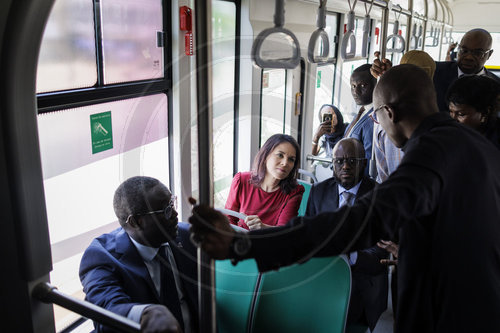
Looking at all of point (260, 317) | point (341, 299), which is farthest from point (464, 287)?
point (260, 317)

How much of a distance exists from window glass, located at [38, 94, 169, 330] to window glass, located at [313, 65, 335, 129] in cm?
260

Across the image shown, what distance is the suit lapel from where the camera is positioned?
1783 mm

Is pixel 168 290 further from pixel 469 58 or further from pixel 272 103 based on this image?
pixel 469 58

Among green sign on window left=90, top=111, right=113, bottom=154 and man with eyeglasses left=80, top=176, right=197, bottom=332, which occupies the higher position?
green sign on window left=90, top=111, right=113, bottom=154

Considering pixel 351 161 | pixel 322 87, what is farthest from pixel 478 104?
pixel 322 87

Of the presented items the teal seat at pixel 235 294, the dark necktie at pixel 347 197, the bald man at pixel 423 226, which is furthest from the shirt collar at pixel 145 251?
the dark necktie at pixel 347 197

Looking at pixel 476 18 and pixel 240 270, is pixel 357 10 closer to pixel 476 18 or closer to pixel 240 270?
pixel 240 270

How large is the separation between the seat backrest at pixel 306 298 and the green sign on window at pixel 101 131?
1057 millimetres

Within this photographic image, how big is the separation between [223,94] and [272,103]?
70 centimetres

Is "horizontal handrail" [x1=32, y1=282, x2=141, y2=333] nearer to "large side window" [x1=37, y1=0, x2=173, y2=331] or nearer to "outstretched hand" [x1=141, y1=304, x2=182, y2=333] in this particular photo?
"outstretched hand" [x1=141, y1=304, x2=182, y2=333]

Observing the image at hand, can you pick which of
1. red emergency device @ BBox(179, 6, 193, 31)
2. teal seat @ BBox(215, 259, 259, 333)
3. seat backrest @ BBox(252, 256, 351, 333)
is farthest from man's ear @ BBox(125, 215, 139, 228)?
red emergency device @ BBox(179, 6, 193, 31)

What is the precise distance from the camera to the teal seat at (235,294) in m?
1.99

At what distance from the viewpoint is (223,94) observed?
3363 mm

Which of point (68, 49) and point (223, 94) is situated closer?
point (68, 49)
